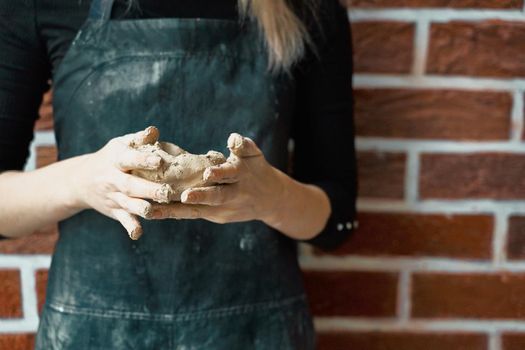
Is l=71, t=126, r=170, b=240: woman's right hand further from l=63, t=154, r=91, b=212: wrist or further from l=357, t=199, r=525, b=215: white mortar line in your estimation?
l=357, t=199, r=525, b=215: white mortar line

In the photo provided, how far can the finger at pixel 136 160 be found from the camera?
394 mm

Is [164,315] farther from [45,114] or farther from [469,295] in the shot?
[469,295]

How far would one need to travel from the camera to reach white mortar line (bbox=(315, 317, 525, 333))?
754 millimetres

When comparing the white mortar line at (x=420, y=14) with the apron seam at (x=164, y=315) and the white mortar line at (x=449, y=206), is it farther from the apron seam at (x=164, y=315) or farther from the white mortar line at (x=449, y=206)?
the apron seam at (x=164, y=315)

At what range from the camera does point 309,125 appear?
638 millimetres

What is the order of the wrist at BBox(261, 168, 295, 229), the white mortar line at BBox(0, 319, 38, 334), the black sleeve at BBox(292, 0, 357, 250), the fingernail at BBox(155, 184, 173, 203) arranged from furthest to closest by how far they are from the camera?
the white mortar line at BBox(0, 319, 38, 334)
the black sleeve at BBox(292, 0, 357, 250)
the wrist at BBox(261, 168, 295, 229)
the fingernail at BBox(155, 184, 173, 203)

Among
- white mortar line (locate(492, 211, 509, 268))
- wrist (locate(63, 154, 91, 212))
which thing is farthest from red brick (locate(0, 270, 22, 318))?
white mortar line (locate(492, 211, 509, 268))

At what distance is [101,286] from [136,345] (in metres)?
0.06

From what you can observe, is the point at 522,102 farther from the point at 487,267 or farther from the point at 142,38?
the point at 142,38

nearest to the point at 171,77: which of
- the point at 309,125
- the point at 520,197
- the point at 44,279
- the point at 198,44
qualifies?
the point at 198,44

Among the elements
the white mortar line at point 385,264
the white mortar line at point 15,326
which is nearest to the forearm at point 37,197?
the white mortar line at point 15,326

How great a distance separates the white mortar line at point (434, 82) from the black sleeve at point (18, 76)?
0.35 m

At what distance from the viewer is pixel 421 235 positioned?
0.73m

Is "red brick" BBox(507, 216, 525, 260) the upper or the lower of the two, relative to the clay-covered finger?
lower
